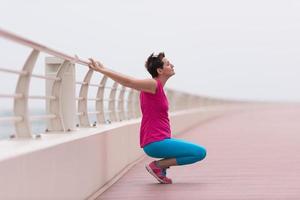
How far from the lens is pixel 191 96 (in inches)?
1257

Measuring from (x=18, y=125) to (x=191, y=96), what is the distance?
25.6 m

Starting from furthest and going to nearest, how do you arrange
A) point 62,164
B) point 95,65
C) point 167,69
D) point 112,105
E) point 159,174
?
point 112,105, point 159,174, point 167,69, point 95,65, point 62,164

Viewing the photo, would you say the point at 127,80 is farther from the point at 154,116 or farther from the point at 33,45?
the point at 33,45

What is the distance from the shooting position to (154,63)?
29.6 ft

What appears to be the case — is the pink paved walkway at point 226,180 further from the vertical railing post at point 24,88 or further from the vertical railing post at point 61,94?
the vertical railing post at point 24,88

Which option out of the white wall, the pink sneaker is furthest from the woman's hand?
the pink sneaker

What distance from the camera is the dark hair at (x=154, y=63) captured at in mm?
8969

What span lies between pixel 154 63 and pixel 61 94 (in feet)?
4.03

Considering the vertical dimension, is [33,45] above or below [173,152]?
above

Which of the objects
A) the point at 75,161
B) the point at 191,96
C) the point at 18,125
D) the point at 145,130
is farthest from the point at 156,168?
the point at 191,96

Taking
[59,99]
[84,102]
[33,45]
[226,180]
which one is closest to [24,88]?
[33,45]

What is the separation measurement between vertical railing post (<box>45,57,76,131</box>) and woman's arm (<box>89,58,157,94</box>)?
0.82ft

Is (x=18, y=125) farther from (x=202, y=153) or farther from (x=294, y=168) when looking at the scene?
(x=294, y=168)

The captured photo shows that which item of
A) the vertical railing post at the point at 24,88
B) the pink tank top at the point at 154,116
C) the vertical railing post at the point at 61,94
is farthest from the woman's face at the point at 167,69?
the vertical railing post at the point at 24,88
